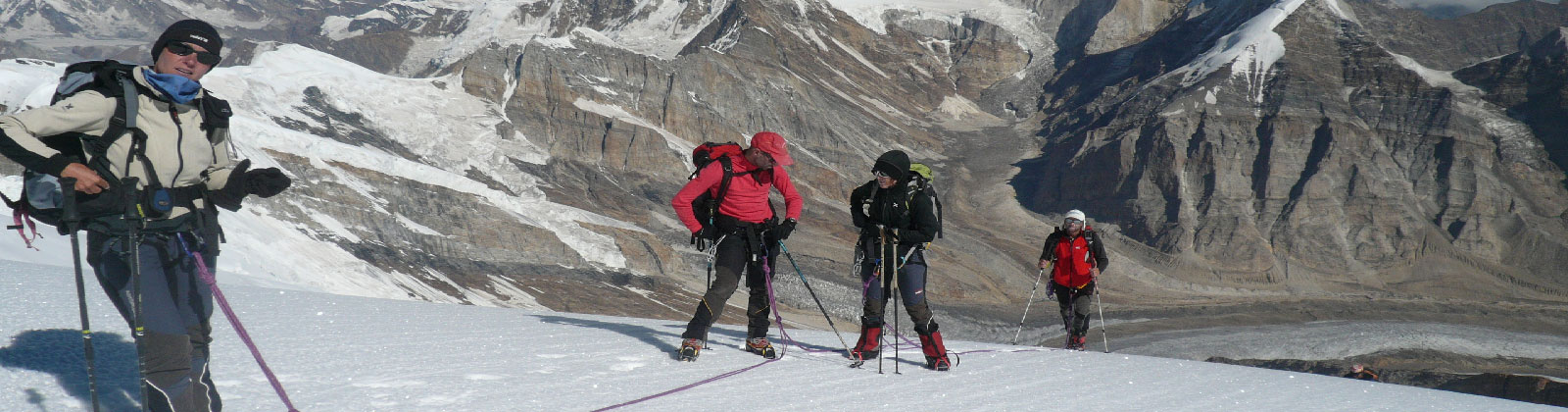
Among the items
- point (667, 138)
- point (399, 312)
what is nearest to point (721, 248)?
point (399, 312)

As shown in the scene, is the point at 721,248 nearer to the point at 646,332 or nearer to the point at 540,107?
the point at 646,332

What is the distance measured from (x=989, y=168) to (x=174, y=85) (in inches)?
4574

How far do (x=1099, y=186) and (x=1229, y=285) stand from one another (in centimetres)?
2486

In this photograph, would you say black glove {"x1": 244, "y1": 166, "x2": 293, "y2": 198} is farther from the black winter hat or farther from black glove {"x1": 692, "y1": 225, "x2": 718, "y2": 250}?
the black winter hat

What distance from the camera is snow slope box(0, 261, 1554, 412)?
5.56m

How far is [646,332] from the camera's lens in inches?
353

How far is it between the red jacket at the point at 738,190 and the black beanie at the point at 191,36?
347 centimetres

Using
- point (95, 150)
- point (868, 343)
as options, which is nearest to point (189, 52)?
point (95, 150)

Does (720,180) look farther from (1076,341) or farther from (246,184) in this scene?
(1076,341)

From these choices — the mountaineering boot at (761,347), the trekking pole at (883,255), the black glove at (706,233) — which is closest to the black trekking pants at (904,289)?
the trekking pole at (883,255)

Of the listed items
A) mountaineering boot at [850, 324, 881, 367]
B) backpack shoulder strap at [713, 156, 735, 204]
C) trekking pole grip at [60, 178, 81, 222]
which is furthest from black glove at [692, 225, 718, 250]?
trekking pole grip at [60, 178, 81, 222]

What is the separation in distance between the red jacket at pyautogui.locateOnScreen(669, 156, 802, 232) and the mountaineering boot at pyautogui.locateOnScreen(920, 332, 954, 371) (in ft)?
4.70

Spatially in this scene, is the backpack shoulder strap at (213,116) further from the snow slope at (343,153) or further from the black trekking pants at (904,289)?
the snow slope at (343,153)

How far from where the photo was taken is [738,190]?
7625 mm
